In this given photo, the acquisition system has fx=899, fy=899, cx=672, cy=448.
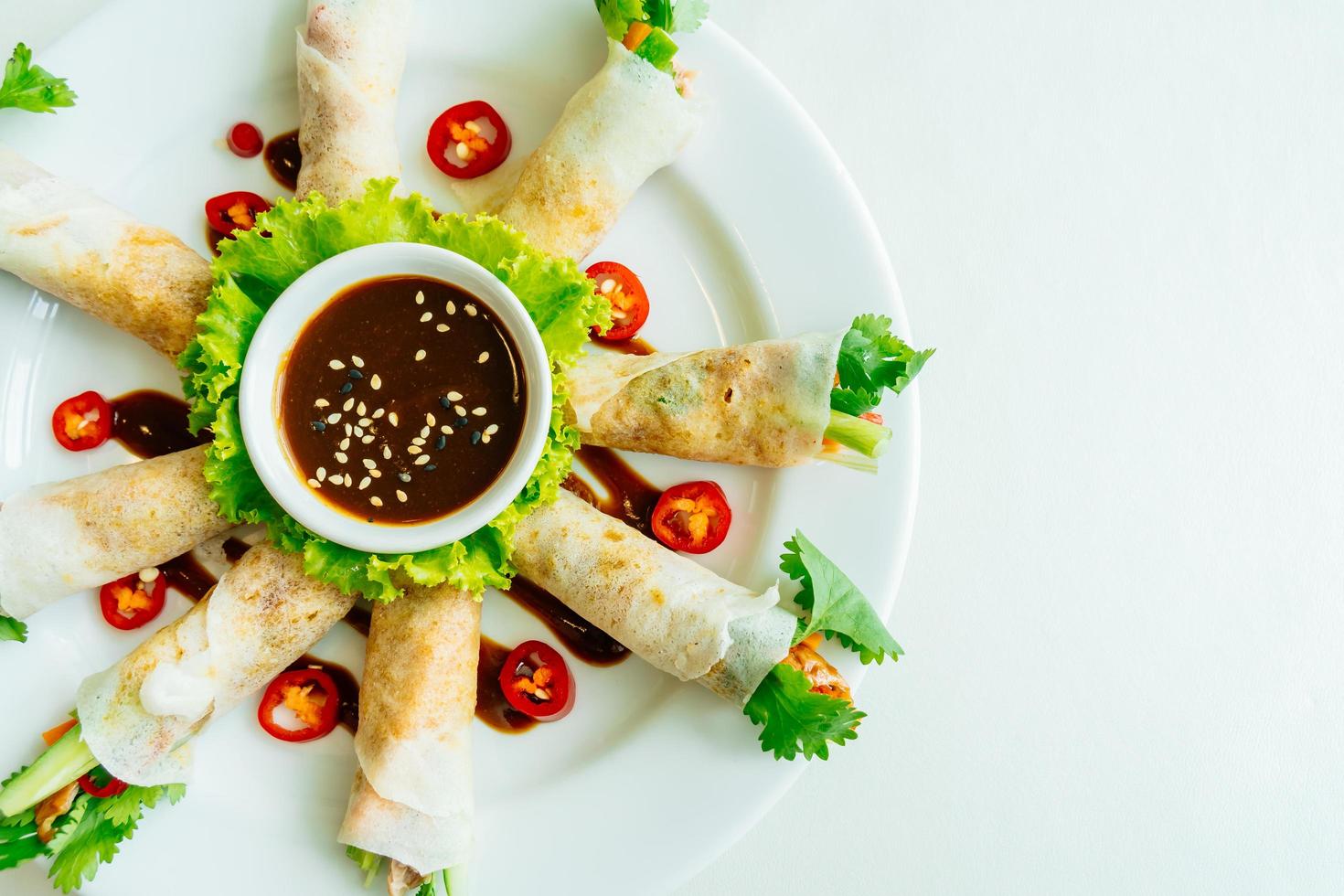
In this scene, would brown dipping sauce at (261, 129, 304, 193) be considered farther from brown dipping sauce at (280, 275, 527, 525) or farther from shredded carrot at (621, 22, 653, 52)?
shredded carrot at (621, 22, 653, 52)

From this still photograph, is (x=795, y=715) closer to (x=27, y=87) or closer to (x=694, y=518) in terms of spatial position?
(x=694, y=518)

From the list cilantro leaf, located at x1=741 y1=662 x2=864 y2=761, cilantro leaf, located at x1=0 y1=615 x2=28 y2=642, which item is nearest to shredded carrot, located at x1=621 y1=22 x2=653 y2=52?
cilantro leaf, located at x1=741 y1=662 x2=864 y2=761

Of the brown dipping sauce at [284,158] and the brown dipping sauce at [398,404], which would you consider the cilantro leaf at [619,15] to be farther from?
the brown dipping sauce at [284,158]

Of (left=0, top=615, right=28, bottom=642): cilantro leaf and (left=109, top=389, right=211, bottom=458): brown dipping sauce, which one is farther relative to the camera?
(left=109, top=389, right=211, bottom=458): brown dipping sauce

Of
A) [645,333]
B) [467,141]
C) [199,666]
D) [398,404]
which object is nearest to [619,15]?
[467,141]

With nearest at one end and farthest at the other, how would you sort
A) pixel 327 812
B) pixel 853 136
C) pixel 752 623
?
pixel 752 623
pixel 327 812
pixel 853 136

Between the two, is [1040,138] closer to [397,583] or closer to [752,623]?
[752,623]

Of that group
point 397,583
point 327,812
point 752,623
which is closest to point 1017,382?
point 752,623

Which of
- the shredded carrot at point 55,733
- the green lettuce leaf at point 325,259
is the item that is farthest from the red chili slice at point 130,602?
the green lettuce leaf at point 325,259
